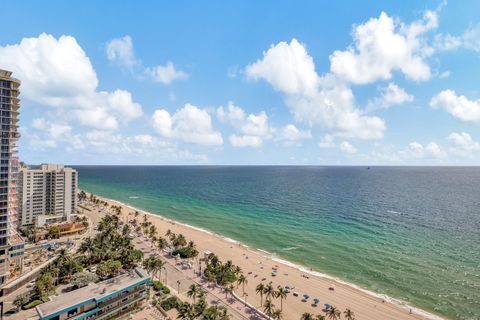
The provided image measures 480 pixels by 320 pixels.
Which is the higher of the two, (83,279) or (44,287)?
(83,279)

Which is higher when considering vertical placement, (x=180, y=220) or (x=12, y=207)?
(x=12, y=207)

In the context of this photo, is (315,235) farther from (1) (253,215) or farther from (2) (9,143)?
(2) (9,143)

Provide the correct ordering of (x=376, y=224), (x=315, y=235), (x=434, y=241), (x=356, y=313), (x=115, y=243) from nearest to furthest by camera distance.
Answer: (x=356, y=313) < (x=115, y=243) < (x=434, y=241) < (x=315, y=235) < (x=376, y=224)

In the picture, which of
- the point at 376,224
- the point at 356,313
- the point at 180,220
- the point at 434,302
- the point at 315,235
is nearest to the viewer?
the point at 356,313

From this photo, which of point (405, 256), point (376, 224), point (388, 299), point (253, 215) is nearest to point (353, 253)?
point (405, 256)

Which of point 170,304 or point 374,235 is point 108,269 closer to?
point 170,304

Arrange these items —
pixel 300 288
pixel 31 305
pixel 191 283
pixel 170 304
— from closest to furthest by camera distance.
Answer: pixel 31 305
pixel 170 304
pixel 191 283
pixel 300 288

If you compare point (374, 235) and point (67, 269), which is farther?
point (374, 235)

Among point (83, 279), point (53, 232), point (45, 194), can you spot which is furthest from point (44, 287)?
point (45, 194)
